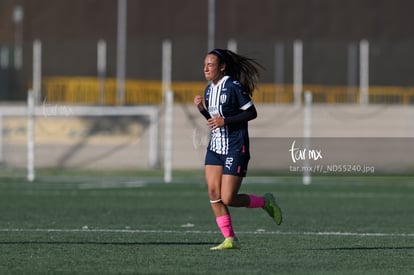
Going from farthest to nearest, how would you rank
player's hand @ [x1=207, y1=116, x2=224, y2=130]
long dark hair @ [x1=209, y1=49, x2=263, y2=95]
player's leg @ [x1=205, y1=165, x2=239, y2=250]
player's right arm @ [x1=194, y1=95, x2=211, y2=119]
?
long dark hair @ [x1=209, y1=49, x2=263, y2=95] < player's leg @ [x1=205, y1=165, x2=239, y2=250] < player's right arm @ [x1=194, y1=95, x2=211, y2=119] < player's hand @ [x1=207, y1=116, x2=224, y2=130]

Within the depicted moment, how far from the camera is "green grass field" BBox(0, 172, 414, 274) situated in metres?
10.9

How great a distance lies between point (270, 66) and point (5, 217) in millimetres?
22315

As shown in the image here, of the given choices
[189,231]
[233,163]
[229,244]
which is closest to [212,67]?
[233,163]

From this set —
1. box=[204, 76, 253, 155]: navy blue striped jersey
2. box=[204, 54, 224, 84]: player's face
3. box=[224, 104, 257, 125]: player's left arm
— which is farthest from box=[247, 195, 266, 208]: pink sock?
box=[204, 54, 224, 84]: player's face

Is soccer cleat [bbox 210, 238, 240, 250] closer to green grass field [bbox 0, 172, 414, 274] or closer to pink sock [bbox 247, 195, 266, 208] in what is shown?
green grass field [bbox 0, 172, 414, 274]

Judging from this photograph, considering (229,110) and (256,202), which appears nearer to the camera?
(229,110)

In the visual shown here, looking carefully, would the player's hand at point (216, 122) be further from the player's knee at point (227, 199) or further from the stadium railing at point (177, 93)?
the stadium railing at point (177, 93)

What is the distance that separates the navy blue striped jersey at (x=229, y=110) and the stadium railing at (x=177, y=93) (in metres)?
24.4

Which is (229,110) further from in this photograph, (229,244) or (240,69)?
(229,244)

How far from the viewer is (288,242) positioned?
13.4 meters

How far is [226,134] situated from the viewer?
1227 centimetres

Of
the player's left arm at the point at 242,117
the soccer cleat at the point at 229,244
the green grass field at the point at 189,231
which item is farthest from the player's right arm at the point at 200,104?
the green grass field at the point at 189,231

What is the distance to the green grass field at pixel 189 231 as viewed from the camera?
10945 millimetres

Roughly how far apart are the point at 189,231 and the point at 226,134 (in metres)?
3.00
